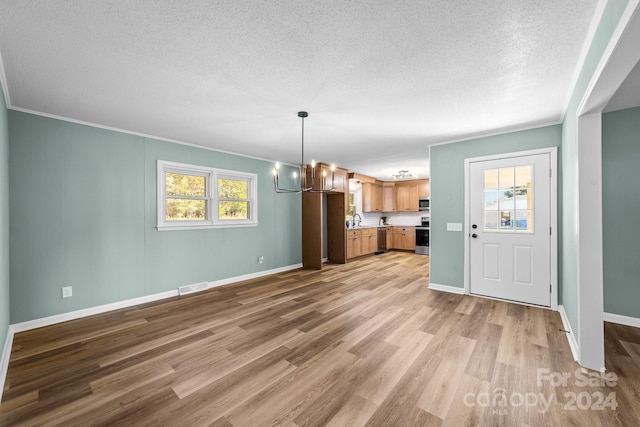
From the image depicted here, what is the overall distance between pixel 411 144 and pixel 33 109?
517cm

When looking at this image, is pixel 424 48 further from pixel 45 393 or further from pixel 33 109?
pixel 33 109

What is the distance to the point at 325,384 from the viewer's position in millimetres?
2086

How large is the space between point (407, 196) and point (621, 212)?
6.08 m

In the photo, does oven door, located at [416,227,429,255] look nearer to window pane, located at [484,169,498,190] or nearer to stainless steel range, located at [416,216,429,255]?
stainless steel range, located at [416,216,429,255]

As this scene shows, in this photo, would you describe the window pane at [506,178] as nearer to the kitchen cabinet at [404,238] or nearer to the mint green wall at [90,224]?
the mint green wall at [90,224]

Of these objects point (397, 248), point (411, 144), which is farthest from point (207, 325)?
point (397, 248)

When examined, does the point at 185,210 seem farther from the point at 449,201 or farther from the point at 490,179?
the point at 490,179

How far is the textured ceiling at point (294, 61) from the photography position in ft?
5.38

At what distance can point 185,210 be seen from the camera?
4.64 m

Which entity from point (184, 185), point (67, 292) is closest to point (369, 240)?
point (184, 185)

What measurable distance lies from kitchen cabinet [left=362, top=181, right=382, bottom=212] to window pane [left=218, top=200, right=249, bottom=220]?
427cm

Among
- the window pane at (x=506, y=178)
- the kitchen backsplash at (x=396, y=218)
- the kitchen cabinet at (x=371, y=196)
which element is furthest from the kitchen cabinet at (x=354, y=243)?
the window pane at (x=506, y=178)

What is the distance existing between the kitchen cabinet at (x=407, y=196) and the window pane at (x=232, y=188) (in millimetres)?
5706

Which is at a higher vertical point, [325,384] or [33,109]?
[33,109]
